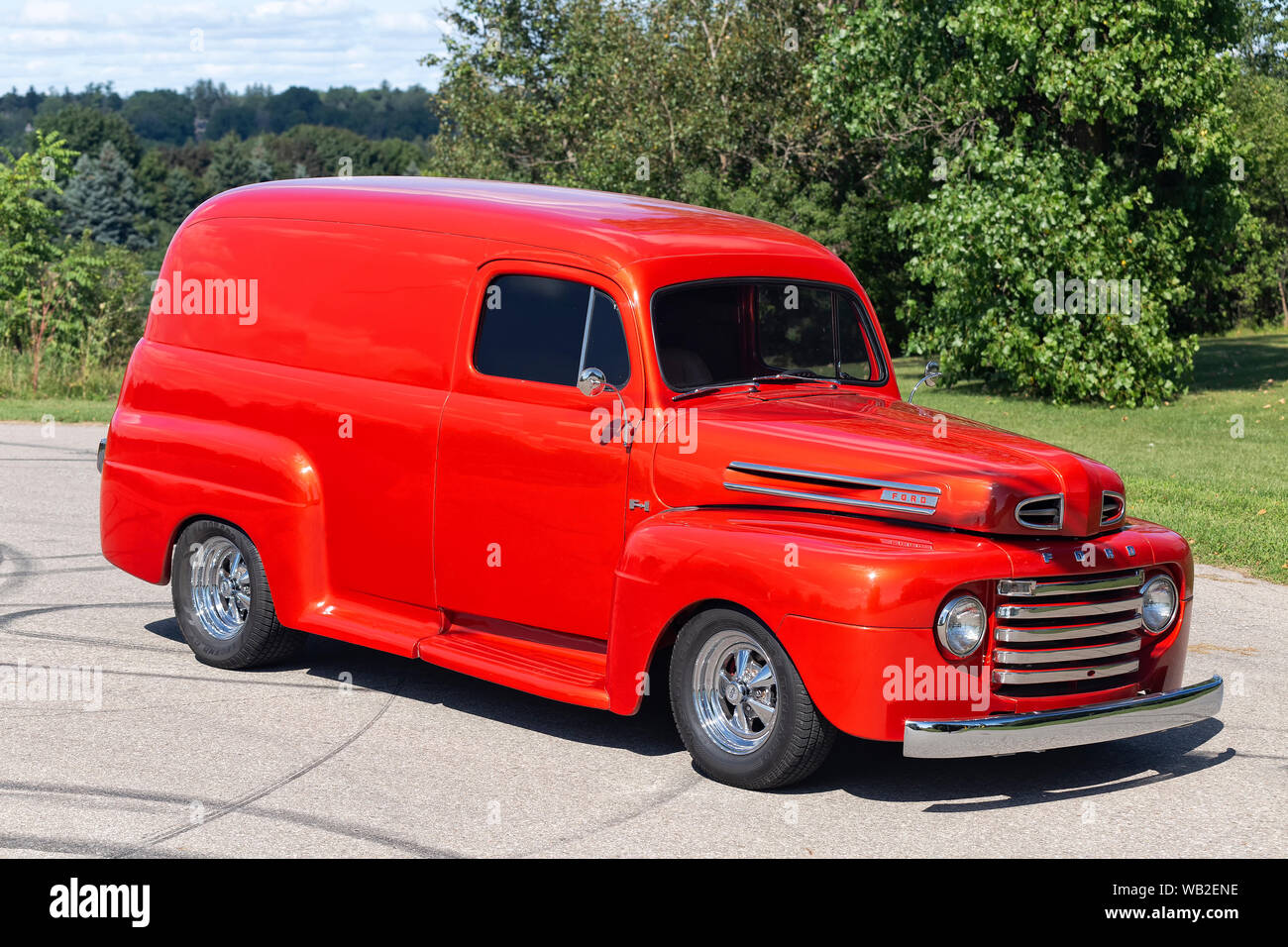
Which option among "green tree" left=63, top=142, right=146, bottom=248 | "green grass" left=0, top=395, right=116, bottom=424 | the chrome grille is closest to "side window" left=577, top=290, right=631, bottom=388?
the chrome grille

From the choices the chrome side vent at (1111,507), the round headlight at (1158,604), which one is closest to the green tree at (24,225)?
the chrome side vent at (1111,507)

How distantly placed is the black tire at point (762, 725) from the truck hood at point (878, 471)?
571 millimetres

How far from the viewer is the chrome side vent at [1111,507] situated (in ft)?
20.0

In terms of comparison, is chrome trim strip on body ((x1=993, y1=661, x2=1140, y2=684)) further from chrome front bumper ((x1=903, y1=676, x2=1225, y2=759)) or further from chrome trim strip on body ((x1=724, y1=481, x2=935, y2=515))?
chrome trim strip on body ((x1=724, y1=481, x2=935, y2=515))

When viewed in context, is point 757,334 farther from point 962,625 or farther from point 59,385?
point 59,385

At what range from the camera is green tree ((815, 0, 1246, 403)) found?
2200 centimetres

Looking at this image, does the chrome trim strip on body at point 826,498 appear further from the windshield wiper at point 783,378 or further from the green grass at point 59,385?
the green grass at point 59,385

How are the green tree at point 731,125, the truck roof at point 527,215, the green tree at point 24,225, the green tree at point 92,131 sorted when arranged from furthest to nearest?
the green tree at point 92,131 < the green tree at point 731,125 < the green tree at point 24,225 < the truck roof at point 527,215

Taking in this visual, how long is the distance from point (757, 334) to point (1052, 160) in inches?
677

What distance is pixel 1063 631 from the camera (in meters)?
5.76

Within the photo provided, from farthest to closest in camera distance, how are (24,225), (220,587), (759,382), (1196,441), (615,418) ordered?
(24,225) → (1196,441) → (220,587) → (759,382) → (615,418)

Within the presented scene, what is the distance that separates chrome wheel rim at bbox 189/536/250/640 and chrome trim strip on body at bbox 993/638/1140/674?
416cm

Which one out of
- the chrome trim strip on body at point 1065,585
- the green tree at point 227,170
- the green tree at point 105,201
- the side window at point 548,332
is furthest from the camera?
the green tree at point 227,170

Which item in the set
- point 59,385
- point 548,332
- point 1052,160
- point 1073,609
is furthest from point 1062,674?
point 59,385
